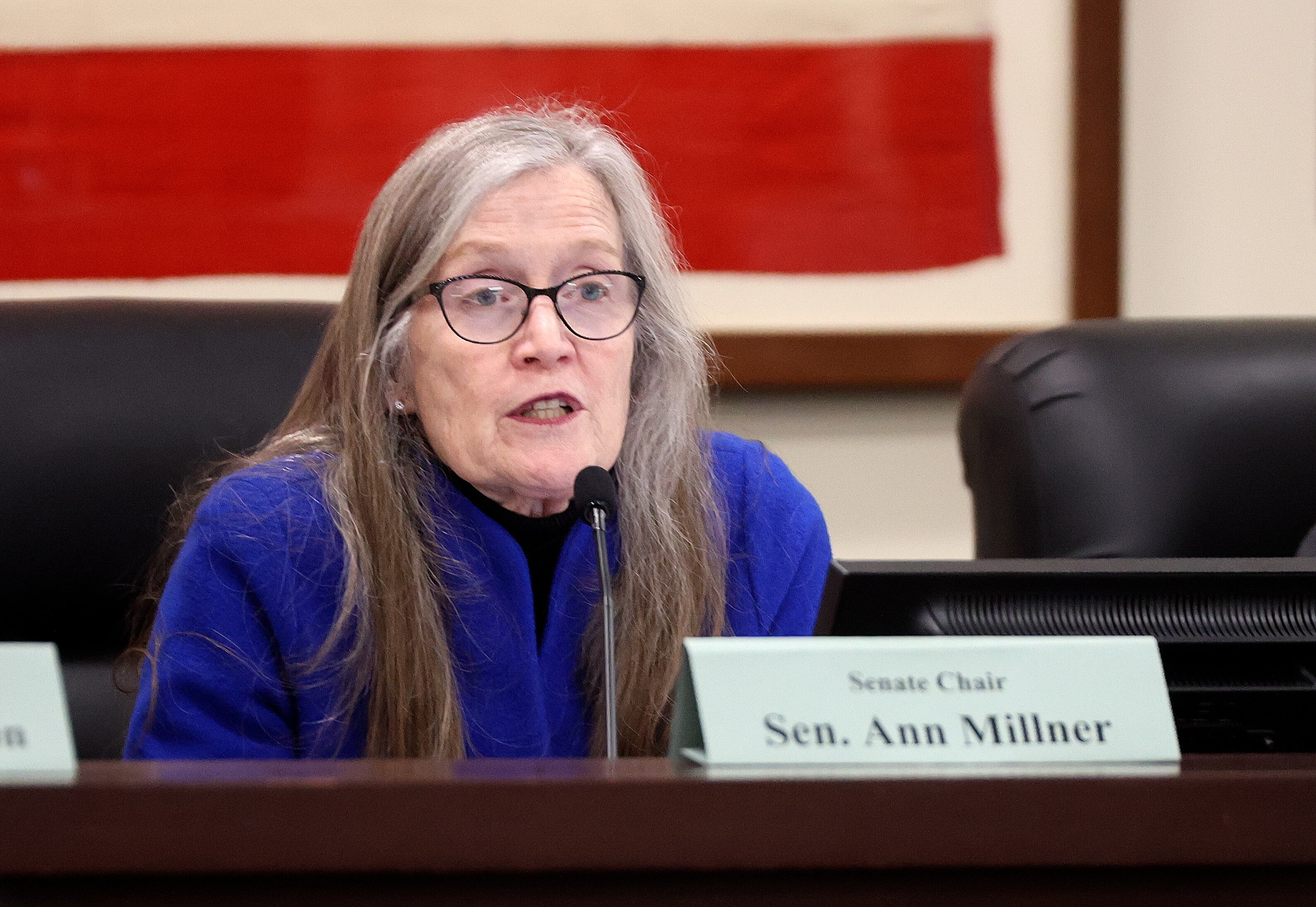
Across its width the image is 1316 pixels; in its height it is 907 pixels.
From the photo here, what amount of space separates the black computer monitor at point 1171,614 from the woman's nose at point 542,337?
490 millimetres

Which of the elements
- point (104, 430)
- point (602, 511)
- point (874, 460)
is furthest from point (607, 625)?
point (874, 460)

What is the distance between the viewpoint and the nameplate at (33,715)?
664 millimetres

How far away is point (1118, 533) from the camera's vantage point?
1.46 meters

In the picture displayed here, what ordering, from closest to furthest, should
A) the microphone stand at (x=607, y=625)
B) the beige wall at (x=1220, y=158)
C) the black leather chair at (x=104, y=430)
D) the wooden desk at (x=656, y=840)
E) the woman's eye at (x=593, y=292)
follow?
the wooden desk at (x=656, y=840) < the microphone stand at (x=607, y=625) < the woman's eye at (x=593, y=292) < the black leather chair at (x=104, y=430) < the beige wall at (x=1220, y=158)

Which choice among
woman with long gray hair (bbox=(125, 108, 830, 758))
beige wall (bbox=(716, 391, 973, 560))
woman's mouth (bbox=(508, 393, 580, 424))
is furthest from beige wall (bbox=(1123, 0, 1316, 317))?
woman's mouth (bbox=(508, 393, 580, 424))

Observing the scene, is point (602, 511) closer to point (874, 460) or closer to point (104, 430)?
point (104, 430)

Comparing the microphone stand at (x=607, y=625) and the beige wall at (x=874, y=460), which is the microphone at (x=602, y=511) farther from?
the beige wall at (x=874, y=460)

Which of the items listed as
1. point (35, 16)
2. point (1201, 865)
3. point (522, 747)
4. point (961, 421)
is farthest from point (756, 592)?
point (35, 16)

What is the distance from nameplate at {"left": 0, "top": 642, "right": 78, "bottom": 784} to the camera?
0.66 m

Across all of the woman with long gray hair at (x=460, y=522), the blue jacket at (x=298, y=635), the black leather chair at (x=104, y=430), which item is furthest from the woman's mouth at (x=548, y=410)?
the black leather chair at (x=104, y=430)

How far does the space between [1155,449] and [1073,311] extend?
0.64 meters

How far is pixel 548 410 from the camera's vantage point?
122 cm

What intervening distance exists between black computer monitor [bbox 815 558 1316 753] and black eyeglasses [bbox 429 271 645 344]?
0.53 meters

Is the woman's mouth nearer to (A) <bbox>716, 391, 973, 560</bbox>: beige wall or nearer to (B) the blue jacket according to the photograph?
(B) the blue jacket
